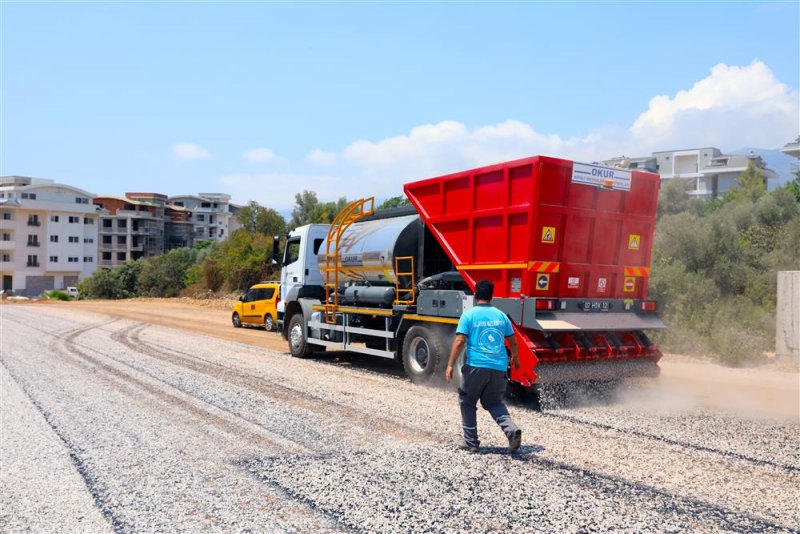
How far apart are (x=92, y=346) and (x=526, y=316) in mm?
13272

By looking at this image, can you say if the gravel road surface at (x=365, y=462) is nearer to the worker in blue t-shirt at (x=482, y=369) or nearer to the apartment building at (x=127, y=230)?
the worker in blue t-shirt at (x=482, y=369)

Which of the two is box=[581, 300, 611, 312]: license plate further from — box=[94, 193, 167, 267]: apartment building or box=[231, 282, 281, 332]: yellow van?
box=[94, 193, 167, 267]: apartment building

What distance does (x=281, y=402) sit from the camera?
965cm

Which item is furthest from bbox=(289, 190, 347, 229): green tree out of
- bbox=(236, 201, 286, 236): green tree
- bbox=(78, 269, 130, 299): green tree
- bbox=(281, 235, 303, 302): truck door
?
bbox=(281, 235, 303, 302): truck door

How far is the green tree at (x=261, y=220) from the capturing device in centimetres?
5466

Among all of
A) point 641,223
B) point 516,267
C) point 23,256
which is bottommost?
point 23,256

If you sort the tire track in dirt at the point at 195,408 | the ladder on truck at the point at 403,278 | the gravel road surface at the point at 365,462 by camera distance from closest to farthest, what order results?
the gravel road surface at the point at 365,462 < the tire track in dirt at the point at 195,408 < the ladder on truck at the point at 403,278

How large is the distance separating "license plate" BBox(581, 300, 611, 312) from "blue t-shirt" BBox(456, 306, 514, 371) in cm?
318

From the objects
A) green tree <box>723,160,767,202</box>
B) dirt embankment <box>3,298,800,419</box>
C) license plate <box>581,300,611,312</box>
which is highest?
green tree <box>723,160,767,202</box>

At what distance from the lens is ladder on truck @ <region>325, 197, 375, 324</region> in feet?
47.3

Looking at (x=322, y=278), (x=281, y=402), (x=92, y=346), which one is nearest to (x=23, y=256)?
(x=92, y=346)

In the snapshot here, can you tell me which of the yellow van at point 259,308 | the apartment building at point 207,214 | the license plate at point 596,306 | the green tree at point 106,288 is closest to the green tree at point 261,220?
the green tree at point 106,288

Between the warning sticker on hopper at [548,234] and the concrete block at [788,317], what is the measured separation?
7941 millimetres

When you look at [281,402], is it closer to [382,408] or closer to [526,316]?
[382,408]
